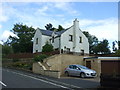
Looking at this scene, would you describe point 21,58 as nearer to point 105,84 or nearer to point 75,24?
point 75,24

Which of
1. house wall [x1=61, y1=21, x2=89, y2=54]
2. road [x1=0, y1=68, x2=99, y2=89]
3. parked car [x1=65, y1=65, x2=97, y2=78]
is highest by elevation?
house wall [x1=61, y1=21, x2=89, y2=54]

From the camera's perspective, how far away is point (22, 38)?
46.4 metres

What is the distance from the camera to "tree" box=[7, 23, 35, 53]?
152ft

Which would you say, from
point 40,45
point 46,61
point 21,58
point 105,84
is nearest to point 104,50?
point 40,45

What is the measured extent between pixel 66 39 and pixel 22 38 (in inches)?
564

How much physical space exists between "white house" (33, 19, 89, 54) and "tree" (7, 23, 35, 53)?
5.77 meters

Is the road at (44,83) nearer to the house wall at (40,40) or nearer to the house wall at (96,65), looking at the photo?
the house wall at (96,65)

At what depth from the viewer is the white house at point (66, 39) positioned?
1457 inches

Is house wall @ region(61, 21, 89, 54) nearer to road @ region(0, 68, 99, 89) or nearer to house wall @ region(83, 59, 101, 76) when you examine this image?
house wall @ region(83, 59, 101, 76)

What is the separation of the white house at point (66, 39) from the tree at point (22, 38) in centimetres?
577

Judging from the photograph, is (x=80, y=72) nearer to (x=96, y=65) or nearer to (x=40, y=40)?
(x=96, y=65)

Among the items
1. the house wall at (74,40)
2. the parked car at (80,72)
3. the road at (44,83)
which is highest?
the house wall at (74,40)

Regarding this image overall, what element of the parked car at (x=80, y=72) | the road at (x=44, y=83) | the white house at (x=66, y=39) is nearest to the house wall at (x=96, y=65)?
the parked car at (x=80, y=72)

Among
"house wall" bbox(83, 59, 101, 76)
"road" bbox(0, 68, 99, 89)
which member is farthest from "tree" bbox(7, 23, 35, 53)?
"road" bbox(0, 68, 99, 89)
